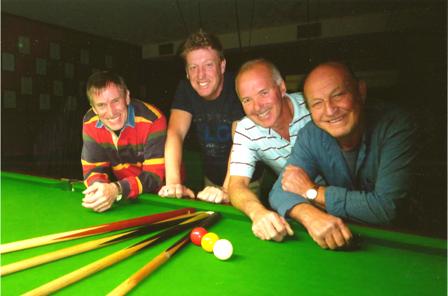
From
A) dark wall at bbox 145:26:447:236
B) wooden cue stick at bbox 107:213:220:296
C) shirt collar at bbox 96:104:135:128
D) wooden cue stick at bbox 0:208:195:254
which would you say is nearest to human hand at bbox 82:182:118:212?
wooden cue stick at bbox 0:208:195:254

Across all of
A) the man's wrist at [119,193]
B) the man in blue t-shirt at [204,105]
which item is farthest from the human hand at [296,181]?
the man's wrist at [119,193]

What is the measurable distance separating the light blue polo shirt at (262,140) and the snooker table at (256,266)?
50 cm

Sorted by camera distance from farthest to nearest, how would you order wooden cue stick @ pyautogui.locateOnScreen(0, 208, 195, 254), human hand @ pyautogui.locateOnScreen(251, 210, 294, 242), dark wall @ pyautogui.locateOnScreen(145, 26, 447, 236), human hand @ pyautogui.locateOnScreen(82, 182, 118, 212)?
dark wall @ pyautogui.locateOnScreen(145, 26, 447, 236)
human hand @ pyautogui.locateOnScreen(82, 182, 118, 212)
human hand @ pyautogui.locateOnScreen(251, 210, 294, 242)
wooden cue stick @ pyautogui.locateOnScreen(0, 208, 195, 254)

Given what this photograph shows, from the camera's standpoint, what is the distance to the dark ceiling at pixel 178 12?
4133 millimetres

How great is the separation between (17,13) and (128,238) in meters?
4.81

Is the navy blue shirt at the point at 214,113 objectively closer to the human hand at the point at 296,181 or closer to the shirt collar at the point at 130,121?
the shirt collar at the point at 130,121

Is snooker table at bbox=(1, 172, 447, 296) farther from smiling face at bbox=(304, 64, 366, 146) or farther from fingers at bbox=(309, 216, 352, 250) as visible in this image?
smiling face at bbox=(304, 64, 366, 146)

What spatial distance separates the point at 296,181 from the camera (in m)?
1.47

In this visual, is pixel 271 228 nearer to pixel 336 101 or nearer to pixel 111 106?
pixel 336 101

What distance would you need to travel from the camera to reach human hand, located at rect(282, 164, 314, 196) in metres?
1.44

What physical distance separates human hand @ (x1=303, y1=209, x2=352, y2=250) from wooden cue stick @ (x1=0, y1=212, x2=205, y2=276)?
19.1 inches

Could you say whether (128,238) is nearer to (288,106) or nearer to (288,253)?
(288,253)

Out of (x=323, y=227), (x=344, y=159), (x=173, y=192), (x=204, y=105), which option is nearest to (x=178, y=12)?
(x=204, y=105)

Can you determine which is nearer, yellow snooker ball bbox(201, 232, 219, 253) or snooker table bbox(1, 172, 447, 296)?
snooker table bbox(1, 172, 447, 296)
